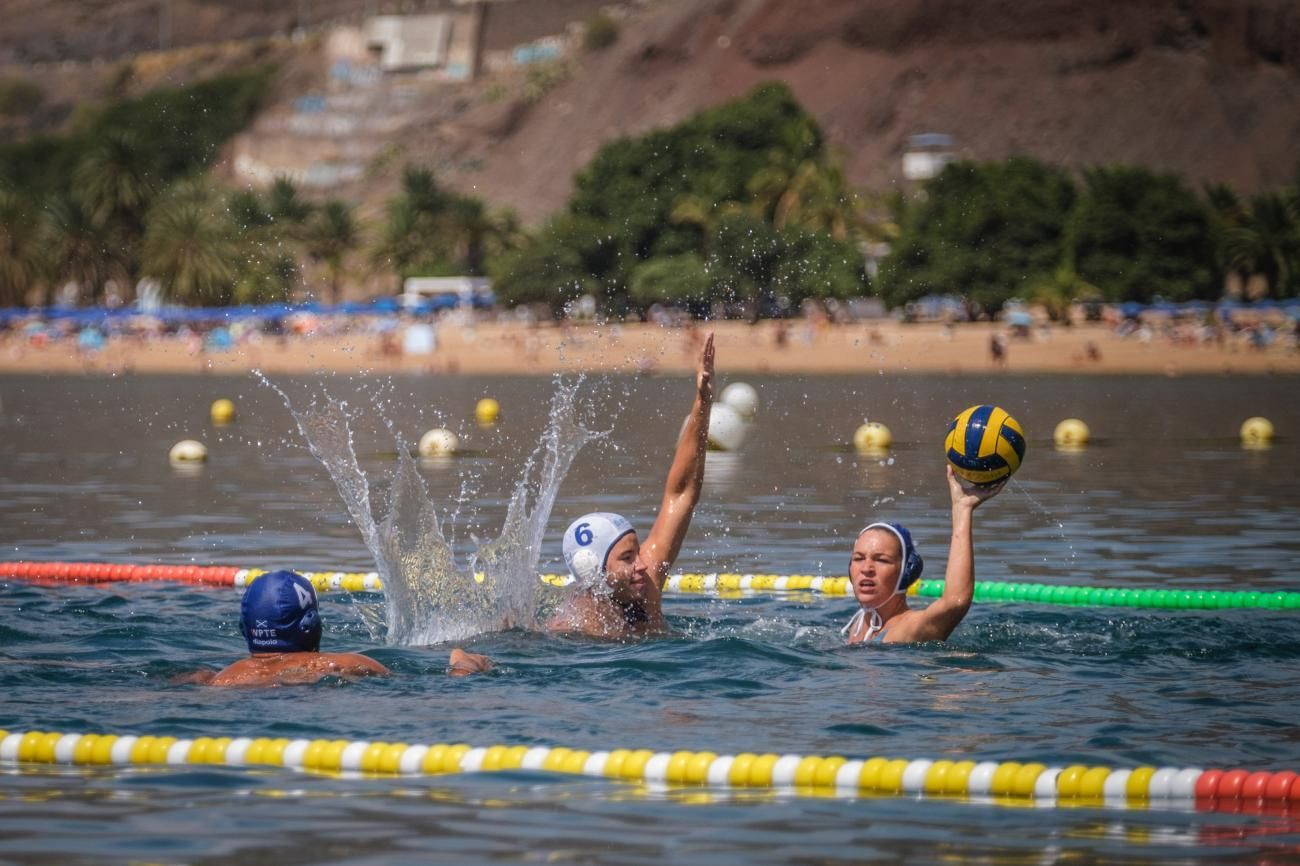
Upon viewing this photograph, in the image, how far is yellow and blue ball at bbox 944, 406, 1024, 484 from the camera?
924 cm

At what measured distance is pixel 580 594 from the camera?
10641 millimetres

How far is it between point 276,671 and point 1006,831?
3985 mm

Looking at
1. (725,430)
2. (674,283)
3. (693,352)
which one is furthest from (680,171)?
(725,430)

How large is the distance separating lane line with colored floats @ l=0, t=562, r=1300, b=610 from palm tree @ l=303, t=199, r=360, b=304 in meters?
97.7

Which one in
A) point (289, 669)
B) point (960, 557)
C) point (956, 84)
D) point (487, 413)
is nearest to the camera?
point (960, 557)

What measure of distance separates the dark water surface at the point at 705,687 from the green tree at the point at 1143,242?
59487 millimetres

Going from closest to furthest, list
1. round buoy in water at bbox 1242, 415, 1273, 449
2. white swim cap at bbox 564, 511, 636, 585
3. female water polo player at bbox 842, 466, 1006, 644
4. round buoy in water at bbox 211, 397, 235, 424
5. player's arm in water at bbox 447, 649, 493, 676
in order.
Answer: female water polo player at bbox 842, 466, 1006, 644
player's arm in water at bbox 447, 649, 493, 676
white swim cap at bbox 564, 511, 636, 585
round buoy in water at bbox 1242, 415, 1273, 449
round buoy in water at bbox 211, 397, 235, 424

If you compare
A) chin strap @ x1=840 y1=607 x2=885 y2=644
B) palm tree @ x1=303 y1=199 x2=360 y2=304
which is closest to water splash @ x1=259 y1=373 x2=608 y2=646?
chin strap @ x1=840 y1=607 x2=885 y2=644

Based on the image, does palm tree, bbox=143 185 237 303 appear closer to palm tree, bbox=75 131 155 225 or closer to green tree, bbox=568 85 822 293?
palm tree, bbox=75 131 155 225

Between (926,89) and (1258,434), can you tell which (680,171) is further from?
(1258,434)

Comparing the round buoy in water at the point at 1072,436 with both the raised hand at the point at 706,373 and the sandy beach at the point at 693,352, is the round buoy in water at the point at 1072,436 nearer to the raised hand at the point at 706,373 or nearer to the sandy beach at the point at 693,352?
the raised hand at the point at 706,373

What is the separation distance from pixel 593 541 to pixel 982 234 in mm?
78518

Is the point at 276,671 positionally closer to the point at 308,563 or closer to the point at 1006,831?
the point at 1006,831

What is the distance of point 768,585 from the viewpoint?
14469 millimetres
